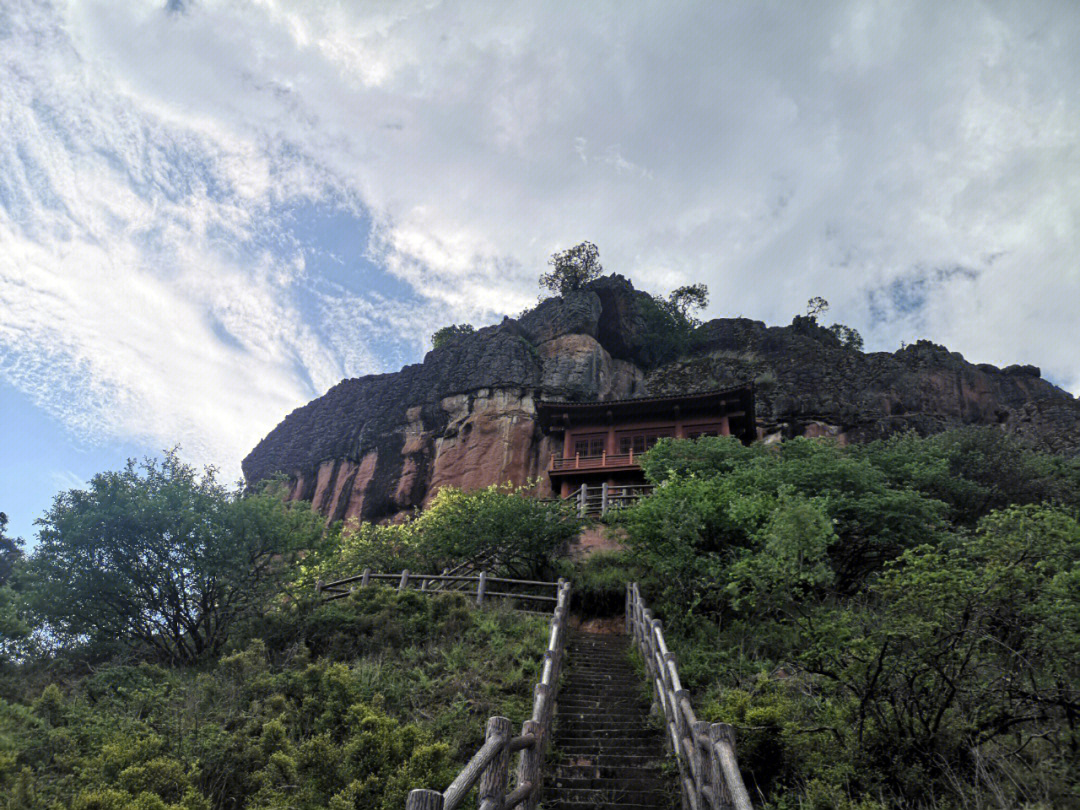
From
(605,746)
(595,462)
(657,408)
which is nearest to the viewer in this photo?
(605,746)

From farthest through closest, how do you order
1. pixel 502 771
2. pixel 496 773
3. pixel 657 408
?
pixel 657 408, pixel 502 771, pixel 496 773

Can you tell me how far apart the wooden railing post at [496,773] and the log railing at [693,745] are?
80.1 inches

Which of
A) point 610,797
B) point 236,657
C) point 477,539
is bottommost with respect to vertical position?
point 610,797

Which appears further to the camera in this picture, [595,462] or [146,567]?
[595,462]

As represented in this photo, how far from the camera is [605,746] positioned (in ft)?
32.1

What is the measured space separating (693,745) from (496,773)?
8.63 ft

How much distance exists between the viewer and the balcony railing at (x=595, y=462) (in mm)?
30219

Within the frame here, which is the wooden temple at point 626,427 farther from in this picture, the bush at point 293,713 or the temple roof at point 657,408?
the bush at point 293,713

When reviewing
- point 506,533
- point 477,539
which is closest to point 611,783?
point 506,533

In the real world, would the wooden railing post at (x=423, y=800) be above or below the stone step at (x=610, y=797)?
above

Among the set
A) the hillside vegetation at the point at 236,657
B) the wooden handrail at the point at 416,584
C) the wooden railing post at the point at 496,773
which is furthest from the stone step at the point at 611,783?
the wooden handrail at the point at 416,584

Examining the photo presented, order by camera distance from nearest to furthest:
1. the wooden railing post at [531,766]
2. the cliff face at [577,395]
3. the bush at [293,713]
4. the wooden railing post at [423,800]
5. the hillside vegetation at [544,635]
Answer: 1. the wooden railing post at [423,800]
2. the hillside vegetation at [544,635]
3. the bush at [293,713]
4. the wooden railing post at [531,766]
5. the cliff face at [577,395]

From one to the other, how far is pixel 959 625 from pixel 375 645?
1163 centimetres

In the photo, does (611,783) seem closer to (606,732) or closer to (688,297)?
(606,732)
